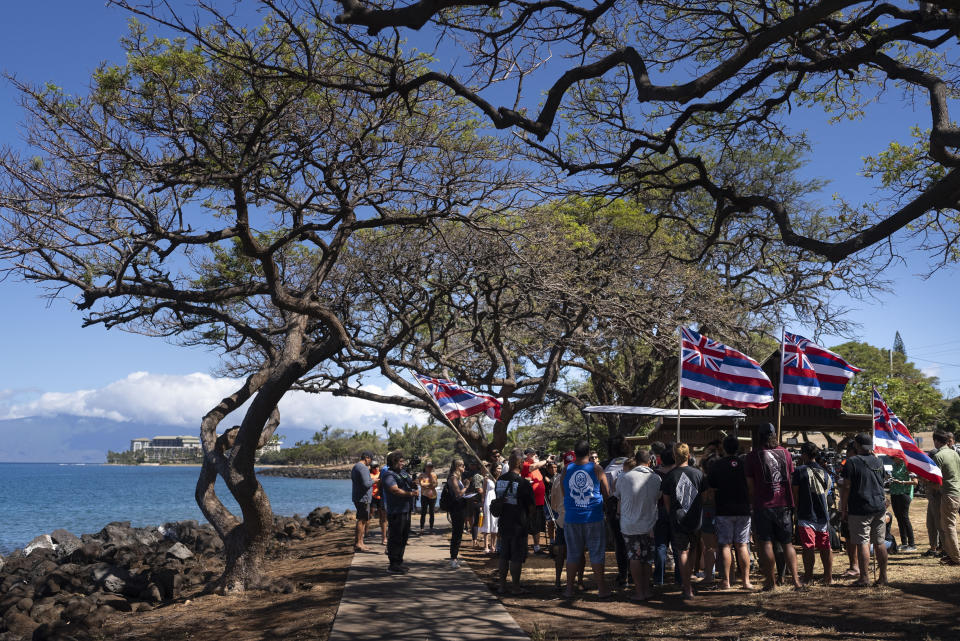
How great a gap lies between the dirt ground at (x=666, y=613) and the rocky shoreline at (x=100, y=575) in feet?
3.52

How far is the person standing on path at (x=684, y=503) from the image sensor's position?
30.0 feet

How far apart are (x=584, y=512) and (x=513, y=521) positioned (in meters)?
1.12

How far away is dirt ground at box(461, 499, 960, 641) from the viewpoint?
7.21 metres

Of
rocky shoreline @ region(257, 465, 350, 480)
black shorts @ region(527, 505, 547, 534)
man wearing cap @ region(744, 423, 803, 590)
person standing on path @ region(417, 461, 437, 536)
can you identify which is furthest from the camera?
rocky shoreline @ region(257, 465, 350, 480)

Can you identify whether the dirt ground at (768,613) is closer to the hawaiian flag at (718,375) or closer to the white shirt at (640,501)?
the white shirt at (640,501)

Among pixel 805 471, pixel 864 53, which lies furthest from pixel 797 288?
pixel 864 53

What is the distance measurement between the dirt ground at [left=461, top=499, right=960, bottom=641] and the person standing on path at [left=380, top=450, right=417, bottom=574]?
8.12ft

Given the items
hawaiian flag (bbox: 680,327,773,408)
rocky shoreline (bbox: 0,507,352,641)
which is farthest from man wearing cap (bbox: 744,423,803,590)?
rocky shoreline (bbox: 0,507,352,641)

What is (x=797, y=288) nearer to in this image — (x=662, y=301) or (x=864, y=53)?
(x=662, y=301)

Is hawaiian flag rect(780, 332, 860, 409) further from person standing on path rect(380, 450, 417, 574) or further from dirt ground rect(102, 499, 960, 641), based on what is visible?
person standing on path rect(380, 450, 417, 574)

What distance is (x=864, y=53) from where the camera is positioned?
7766mm

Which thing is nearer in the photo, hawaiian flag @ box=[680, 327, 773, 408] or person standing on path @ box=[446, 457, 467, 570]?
hawaiian flag @ box=[680, 327, 773, 408]

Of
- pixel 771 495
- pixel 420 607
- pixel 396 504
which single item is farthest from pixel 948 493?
pixel 396 504

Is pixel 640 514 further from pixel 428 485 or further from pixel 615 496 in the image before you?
pixel 428 485
